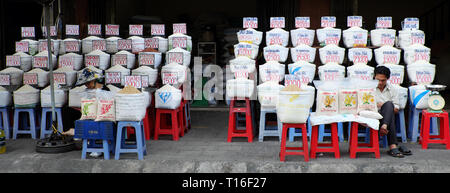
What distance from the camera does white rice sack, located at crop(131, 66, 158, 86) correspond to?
21.6 ft

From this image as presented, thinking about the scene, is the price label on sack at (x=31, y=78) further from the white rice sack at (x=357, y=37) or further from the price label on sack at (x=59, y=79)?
the white rice sack at (x=357, y=37)

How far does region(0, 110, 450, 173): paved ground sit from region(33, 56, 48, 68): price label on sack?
1465 millimetres

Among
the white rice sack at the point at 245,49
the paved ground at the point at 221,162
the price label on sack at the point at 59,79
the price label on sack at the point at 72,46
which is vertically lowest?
the paved ground at the point at 221,162

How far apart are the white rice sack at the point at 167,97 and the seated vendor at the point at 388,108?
9.08ft

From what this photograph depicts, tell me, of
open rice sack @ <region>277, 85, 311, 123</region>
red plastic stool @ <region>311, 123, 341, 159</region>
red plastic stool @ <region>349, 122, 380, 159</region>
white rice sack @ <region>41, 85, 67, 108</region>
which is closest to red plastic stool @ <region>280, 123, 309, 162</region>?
open rice sack @ <region>277, 85, 311, 123</region>

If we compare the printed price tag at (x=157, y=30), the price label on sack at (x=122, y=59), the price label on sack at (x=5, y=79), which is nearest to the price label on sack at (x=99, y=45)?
the price label on sack at (x=122, y=59)

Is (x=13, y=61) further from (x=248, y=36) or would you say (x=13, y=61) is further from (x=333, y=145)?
(x=333, y=145)

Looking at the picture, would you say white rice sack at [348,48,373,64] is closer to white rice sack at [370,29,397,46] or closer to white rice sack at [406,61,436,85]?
white rice sack at [370,29,397,46]

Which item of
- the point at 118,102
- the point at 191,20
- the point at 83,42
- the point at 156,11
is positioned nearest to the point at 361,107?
the point at 118,102

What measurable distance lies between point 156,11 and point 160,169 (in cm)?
859

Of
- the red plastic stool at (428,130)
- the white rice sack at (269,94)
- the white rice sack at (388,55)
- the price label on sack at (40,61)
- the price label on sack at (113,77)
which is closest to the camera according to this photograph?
the red plastic stool at (428,130)

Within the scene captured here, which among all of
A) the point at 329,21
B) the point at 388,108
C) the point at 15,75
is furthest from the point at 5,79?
the point at 388,108

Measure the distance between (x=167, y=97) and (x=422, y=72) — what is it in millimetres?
3650

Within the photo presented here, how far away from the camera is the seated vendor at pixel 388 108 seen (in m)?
5.44
